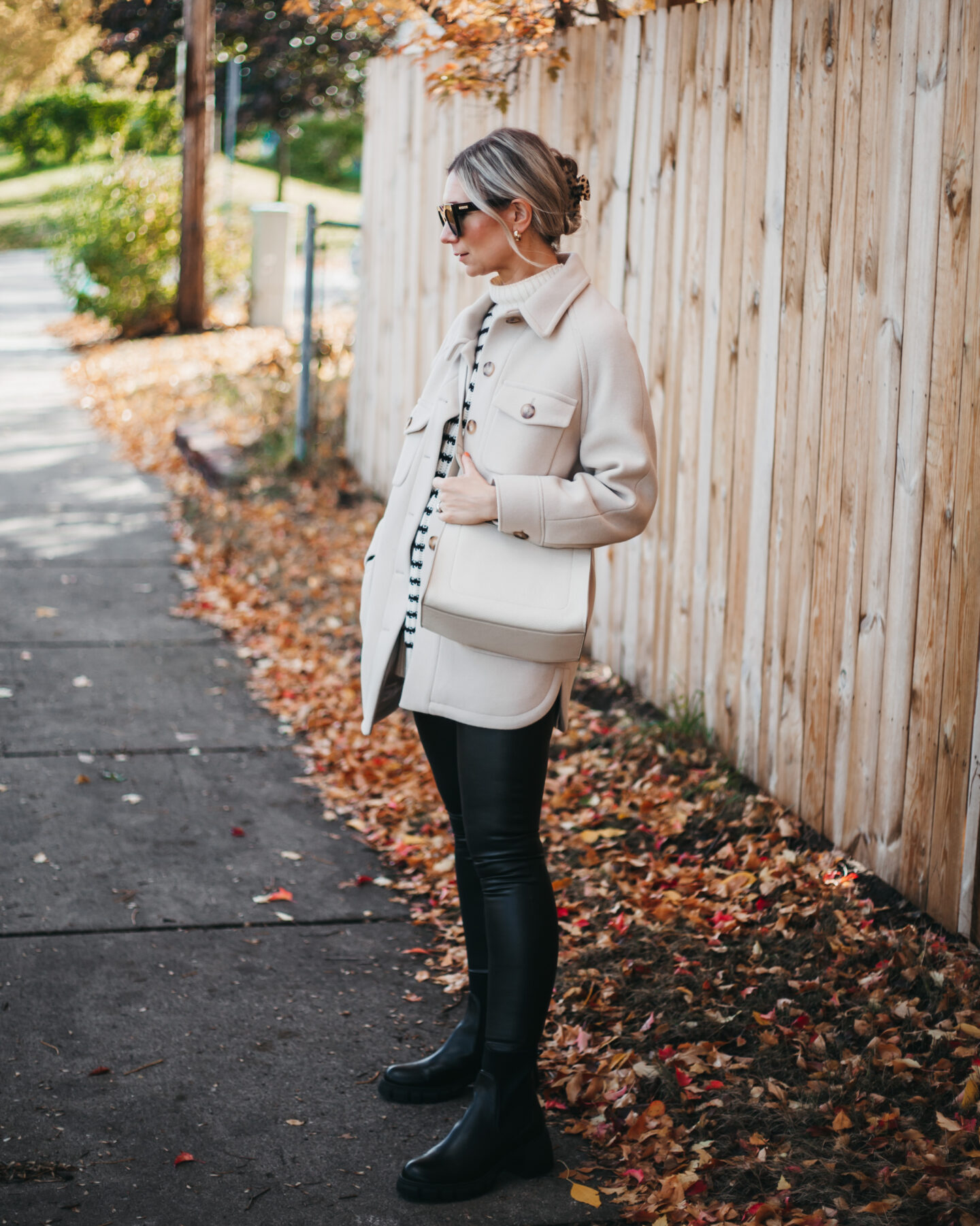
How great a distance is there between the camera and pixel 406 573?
276 cm

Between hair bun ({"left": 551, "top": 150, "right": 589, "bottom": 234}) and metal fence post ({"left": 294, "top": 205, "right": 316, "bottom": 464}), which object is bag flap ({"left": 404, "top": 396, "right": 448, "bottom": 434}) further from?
metal fence post ({"left": 294, "top": 205, "right": 316, "bottom": 464})

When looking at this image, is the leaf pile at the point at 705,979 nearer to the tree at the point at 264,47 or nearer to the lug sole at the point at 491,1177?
the lug sole at the point at 491,1177

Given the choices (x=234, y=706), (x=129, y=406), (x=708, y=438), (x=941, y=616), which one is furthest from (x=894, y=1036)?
(x=129, y=406)

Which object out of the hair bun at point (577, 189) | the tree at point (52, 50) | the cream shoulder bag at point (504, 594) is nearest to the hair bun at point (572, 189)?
the hair bun at point (577, 189)

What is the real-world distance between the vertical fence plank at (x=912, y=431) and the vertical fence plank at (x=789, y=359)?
1.81ft

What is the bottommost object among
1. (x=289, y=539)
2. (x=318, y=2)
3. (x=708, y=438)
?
(x=289, y=539)

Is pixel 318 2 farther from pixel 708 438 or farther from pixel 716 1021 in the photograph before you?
pixel 716 1021

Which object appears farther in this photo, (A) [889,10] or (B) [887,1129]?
(A) [889,10]

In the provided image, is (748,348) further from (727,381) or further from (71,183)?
(71,183)

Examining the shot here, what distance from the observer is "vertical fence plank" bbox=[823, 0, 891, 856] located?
144 inches

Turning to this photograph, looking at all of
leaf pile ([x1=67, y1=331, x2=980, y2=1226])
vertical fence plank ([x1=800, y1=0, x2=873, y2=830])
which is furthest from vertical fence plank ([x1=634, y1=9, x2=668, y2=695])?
vertical fence plank ([x1=800, y1=0, x2=873, y2=830])

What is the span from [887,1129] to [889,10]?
2828 millimetres

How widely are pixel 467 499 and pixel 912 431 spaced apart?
1535mm

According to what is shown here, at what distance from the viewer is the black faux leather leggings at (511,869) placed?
265 cm
